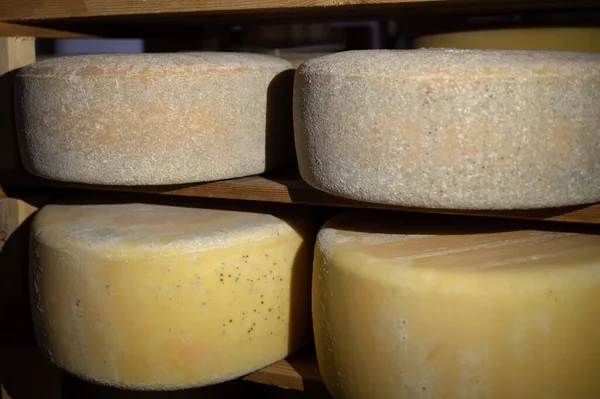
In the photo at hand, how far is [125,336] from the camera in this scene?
119cm

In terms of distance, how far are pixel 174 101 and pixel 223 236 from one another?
9.9 inches

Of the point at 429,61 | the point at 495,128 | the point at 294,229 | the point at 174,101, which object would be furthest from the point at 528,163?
the point at 174,101

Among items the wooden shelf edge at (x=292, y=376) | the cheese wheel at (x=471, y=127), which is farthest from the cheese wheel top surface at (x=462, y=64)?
the wooden shelf edge at (x=292, y=376)

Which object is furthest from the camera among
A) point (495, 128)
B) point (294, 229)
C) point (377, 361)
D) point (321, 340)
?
point (294, 229)

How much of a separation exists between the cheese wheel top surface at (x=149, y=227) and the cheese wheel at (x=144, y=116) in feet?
0.32

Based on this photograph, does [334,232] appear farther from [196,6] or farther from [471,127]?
[196,6]

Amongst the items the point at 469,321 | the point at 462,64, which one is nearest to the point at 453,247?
the point at 469,321

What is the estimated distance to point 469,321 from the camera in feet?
3.21

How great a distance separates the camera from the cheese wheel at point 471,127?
3.07 feet

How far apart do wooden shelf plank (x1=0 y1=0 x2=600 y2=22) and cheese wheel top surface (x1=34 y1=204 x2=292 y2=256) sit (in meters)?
0.39

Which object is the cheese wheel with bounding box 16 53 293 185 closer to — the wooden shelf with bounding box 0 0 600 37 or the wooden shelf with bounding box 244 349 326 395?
the wooden shelf with bounding box 0 0 600 37

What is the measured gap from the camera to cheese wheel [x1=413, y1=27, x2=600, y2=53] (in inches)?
51.2

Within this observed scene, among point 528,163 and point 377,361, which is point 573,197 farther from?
point 377,361

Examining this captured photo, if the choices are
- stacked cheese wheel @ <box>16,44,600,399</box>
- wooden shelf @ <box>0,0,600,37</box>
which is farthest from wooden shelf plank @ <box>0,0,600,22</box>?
stacked cheese wheel @ <box>16,44,600,399</box>
